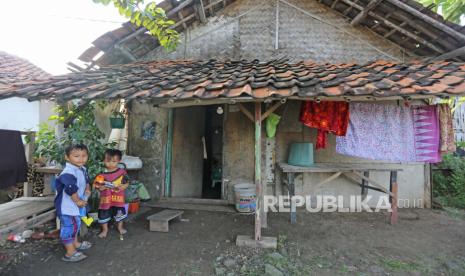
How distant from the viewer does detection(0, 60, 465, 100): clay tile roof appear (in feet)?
11.1

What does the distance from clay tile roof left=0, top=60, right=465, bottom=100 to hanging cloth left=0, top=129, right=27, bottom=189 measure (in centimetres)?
81

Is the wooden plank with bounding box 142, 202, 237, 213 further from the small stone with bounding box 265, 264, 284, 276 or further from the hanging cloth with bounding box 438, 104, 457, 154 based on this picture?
the hanging cloth with bounding box 438, 104, 457, 154

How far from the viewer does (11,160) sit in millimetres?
4457

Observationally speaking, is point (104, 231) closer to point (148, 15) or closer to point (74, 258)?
point (74, 258)

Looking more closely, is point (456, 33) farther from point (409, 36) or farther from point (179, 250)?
point (179, 250)

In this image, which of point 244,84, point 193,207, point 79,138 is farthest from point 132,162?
point 244,84

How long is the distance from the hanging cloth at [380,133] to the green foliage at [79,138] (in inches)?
190

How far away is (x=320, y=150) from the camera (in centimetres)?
600

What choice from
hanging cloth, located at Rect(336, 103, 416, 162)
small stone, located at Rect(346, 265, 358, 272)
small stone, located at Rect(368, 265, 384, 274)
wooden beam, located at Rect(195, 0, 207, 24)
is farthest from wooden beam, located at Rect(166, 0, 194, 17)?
small stone, located at Rect(368, 265, 384, 274)

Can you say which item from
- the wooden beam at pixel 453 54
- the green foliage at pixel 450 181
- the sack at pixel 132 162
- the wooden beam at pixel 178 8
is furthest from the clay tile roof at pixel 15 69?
the green foliage at pixel 450 181

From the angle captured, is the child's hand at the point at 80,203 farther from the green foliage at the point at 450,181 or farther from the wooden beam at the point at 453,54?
the green foliage at the point at 450,181

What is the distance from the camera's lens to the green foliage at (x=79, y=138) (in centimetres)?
488

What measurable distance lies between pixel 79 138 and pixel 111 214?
1.56 meters

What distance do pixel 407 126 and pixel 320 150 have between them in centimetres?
176
